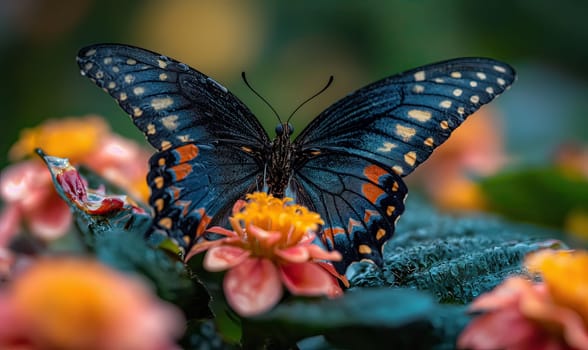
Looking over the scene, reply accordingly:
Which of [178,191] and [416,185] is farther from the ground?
[178,191]

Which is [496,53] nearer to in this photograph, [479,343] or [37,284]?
[479,343]

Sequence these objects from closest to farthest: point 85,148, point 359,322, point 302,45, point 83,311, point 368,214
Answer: point 83,311 < point 359,322 < point 368,214 < point 85,148 < point 302,45

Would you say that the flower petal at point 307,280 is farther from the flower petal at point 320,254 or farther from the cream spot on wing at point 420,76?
the cream spot on wing at point 420,76

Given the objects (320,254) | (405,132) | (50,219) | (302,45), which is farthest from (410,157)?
(302,45)

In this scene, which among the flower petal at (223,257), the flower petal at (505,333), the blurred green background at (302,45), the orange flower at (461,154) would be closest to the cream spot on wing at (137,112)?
the flower petal at (223,257)

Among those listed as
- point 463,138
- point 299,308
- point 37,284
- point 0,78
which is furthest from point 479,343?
point 0,78

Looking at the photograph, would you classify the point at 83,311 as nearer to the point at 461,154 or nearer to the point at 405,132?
the point at 405,132
